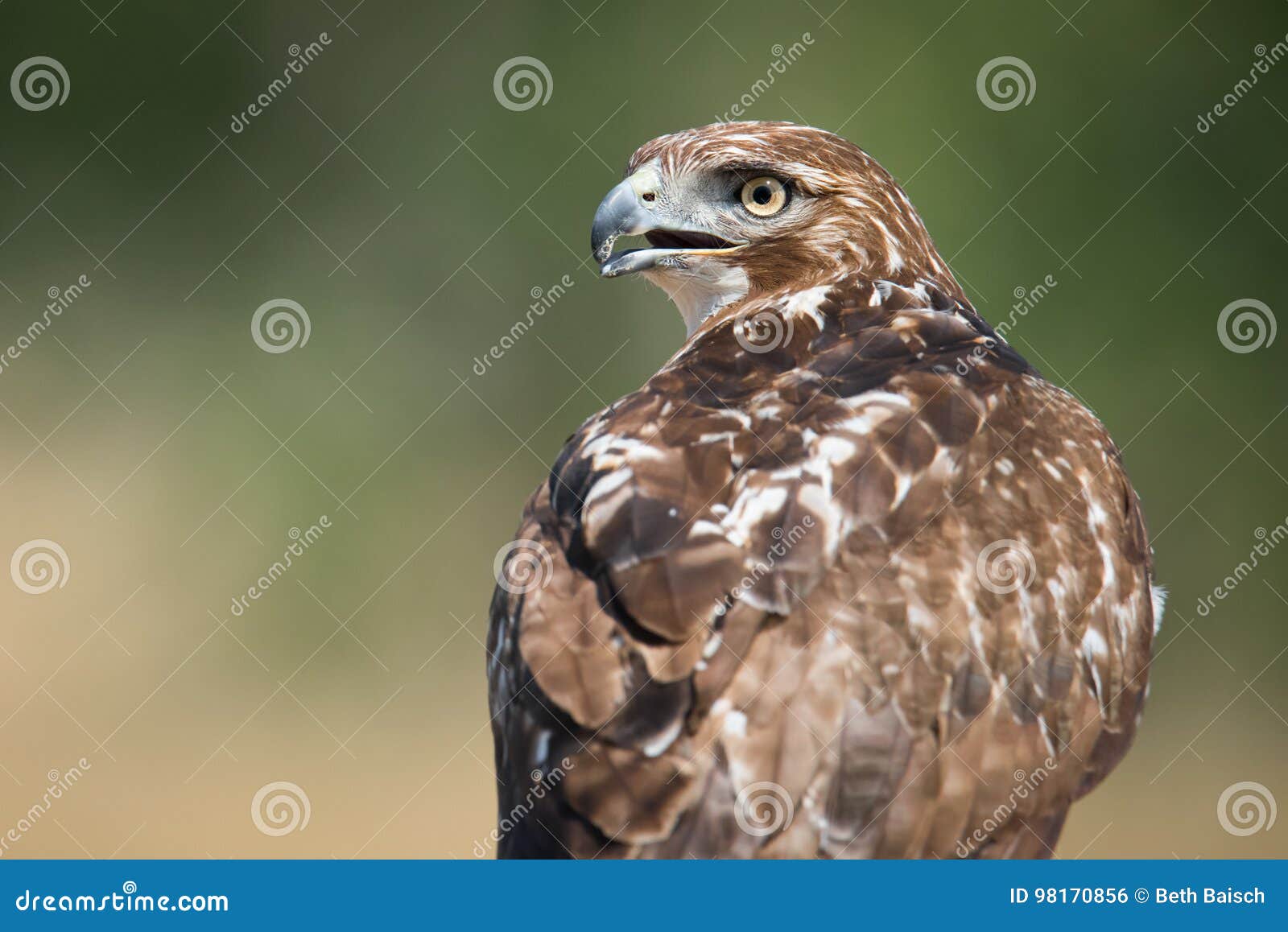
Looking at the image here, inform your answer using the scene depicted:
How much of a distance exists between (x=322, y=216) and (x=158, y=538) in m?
2.41

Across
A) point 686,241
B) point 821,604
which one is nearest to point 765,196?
point 686,241

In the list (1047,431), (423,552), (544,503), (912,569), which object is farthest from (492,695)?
(423,552)

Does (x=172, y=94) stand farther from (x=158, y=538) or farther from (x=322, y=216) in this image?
(x=158, y=538)

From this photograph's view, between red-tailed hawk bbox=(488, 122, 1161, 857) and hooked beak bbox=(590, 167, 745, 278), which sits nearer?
red-tailed hawk bbox=(488, 122, 1161, 857)

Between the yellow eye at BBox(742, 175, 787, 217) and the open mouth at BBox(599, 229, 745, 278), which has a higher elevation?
the yellow eye at BBox(742, 175, 787, 217)

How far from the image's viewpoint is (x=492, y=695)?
102 inches

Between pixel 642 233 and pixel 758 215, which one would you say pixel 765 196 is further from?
pixel 642 233

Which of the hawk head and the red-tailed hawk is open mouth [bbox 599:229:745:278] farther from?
the red-tailed hawk

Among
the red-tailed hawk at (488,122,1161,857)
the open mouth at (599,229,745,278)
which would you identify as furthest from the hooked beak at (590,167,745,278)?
the red-tailed hawk at (488,122,1161,857)

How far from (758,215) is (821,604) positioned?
1.04 meters

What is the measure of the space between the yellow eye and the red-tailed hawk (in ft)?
0.13

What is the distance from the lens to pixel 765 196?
2830mm

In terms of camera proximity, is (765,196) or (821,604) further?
(765,196)

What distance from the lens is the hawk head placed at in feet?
9.25
